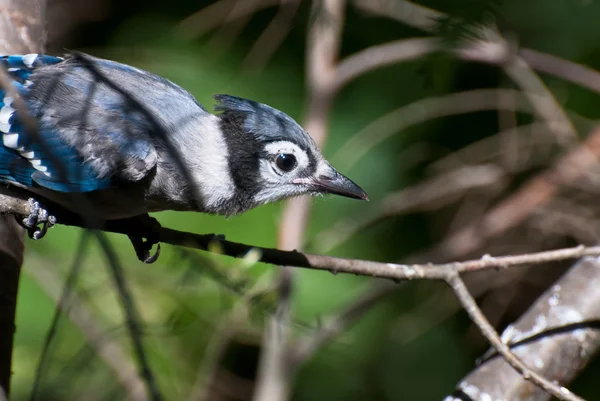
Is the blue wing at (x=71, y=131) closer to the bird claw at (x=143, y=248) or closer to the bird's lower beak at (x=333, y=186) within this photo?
the bird claw at (x=143, y=248)

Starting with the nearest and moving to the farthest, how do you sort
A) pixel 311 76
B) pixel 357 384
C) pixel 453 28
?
pixel 453 28 → pixel 311 76 → pixel 357 384

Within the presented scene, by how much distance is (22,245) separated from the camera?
202cm

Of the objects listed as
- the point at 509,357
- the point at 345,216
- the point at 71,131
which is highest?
the point at 345,216

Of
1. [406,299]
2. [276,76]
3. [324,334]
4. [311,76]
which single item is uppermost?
[276,76]

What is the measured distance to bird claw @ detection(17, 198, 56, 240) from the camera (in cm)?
193

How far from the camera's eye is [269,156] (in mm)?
2156

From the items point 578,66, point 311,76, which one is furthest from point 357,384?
point 578,66

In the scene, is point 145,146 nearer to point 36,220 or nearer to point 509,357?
point 36,220

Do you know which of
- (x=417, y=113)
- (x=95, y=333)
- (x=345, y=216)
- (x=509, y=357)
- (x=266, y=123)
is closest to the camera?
(x=509, y=357)

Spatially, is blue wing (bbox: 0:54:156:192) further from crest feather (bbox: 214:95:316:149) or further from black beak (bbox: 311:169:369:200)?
black beak (bbox: 311:169:369:200)

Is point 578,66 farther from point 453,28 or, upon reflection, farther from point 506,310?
point 453,28

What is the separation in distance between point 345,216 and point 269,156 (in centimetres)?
145

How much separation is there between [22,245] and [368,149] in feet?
6.18

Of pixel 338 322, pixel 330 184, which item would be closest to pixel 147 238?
pixel 330 184
